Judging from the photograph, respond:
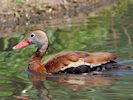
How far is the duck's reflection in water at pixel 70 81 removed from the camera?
11877mm

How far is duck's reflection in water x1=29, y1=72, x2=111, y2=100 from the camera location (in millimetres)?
11877

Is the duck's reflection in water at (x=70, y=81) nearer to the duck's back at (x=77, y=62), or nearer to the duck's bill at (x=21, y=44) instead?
the duck's back at (x=77, y=62)

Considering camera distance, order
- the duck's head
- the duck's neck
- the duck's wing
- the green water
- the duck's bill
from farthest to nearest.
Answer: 1. the duck's bill
2. the duck's head
3. the duck's neck
4. the duck's wing
5. the green water

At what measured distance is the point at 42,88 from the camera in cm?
1198

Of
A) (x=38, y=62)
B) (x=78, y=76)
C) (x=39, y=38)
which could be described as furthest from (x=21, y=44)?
(x=78, y=76)

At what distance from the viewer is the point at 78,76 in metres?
13.0

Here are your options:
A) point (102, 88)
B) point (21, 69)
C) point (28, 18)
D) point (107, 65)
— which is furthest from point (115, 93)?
point (28, 18)

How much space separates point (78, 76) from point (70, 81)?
49 cm

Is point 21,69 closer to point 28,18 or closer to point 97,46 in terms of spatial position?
point 97,46

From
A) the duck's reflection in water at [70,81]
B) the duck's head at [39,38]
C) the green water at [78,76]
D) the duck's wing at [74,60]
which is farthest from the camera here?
the duck's head at [39,38]

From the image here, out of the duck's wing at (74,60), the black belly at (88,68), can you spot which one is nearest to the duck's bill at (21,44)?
the duck's wing at (74,60)

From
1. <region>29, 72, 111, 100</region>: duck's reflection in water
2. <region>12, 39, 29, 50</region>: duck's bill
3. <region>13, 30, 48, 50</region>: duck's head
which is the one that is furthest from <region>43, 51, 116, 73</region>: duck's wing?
<region>12, 39, 29, 50</region>: duck's bill

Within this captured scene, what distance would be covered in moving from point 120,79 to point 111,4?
13.5m

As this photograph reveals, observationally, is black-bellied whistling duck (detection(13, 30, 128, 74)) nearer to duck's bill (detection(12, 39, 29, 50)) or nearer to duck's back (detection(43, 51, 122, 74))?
duck's back (detection(43, 51, 122, 74))
